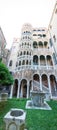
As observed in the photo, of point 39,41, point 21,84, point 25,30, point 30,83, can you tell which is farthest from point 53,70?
point 25,30

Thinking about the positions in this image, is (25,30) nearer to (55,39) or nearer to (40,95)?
(55,39)

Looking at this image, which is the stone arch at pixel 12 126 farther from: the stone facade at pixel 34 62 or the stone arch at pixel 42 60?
the stone arch at pixel 42 60

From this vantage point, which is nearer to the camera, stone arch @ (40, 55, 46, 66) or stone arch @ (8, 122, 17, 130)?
stone arch @ (8, 122, 17, 130)

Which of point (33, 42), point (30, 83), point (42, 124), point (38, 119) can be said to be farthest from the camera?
point (33, 42)

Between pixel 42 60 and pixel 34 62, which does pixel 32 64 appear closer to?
pixel 34 62

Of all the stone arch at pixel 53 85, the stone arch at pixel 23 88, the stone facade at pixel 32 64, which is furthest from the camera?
the stone arch at pixel 23 88

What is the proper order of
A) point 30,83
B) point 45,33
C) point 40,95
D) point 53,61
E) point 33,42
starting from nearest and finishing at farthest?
point 40,95 < point 30,83 < point 53,61 < point 33,42 < point 45,33

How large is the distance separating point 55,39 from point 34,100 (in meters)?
22.1

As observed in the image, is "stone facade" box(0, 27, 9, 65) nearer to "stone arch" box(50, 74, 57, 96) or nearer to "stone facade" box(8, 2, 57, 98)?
"stone facade" box(8, 2, 57, 98)

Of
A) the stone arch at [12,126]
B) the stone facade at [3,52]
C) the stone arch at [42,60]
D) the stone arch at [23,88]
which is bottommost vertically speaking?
the stone arch at [23,88]

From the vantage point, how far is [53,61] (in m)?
28.0

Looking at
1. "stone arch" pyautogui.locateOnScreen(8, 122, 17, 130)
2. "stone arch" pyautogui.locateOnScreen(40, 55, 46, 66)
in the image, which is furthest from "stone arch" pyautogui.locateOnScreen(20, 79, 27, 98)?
"stone arch" pyautogui.locateOnScreen(8, 122, 17, 130)

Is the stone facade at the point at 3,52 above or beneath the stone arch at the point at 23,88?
above

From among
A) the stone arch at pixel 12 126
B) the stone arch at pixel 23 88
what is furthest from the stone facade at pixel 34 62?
the stone arch at pixel 12 126
